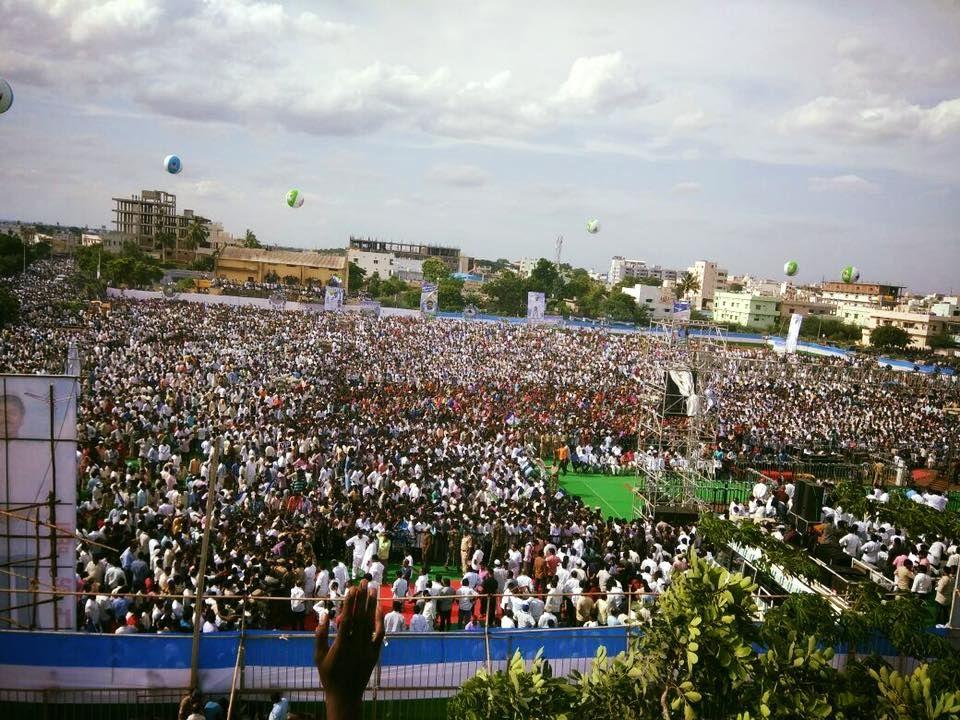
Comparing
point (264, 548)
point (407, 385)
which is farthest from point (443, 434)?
point (264, 548)

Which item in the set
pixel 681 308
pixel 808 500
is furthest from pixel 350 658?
pixel 681 308

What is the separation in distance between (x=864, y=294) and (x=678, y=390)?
91.5m

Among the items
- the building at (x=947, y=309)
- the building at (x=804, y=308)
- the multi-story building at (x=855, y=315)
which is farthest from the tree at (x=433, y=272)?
the building at (x=947, y=309)

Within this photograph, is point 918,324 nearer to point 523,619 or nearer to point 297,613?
point 523,619

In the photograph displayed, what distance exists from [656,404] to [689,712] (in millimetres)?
11603

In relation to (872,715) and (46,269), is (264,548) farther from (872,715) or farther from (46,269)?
(46,269)

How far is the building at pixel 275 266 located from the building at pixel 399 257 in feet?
100

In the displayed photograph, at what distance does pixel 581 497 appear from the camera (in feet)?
52.4

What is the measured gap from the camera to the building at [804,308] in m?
67.1

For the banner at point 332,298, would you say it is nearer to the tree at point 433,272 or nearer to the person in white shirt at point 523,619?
the person in white shirt at point 523,619

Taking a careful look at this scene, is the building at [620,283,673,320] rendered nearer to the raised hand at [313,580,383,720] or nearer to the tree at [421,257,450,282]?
the tree at [421,257,450,282]

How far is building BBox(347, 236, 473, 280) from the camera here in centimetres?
8369

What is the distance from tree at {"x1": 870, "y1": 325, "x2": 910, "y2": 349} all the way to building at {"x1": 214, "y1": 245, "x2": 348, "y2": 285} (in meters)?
40.0

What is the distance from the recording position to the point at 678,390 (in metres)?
14.5
